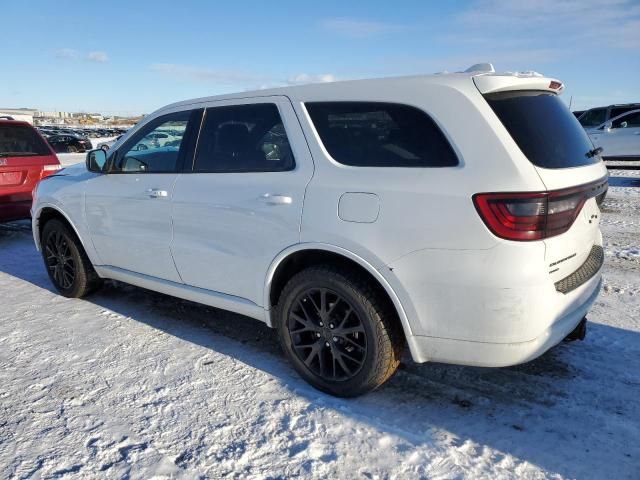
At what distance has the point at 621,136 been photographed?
1398 centimetres

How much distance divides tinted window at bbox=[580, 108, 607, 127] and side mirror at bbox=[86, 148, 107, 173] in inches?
573

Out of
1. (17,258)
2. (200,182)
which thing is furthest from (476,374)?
(17,258)

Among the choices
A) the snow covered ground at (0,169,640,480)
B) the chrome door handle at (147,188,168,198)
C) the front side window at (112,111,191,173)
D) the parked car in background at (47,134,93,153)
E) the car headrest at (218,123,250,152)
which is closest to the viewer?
the snow covered ground at (0,169,640,480)

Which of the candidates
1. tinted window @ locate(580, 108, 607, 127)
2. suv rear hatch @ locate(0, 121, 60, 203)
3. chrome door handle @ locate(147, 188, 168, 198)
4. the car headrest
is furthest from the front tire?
tinted window @ locate(580, 108, 607, 127)

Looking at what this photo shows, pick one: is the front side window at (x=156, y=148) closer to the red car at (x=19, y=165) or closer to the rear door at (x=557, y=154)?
the rear door at (x=557, y=154)

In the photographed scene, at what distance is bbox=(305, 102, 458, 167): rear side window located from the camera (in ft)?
8.73

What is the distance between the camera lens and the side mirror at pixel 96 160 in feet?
14.6

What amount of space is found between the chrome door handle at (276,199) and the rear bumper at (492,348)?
1069 millimetres

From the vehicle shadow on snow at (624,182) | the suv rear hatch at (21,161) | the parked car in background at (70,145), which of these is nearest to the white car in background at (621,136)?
the vehicle shadow on snow at (624,182)

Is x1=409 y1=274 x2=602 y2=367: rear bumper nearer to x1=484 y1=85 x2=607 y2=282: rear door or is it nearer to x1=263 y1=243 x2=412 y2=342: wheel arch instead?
x1=263 y1=243 x2=412 y2=342: wheel arch

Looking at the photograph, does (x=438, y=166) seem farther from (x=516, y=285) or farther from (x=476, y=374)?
(x=476, y=374)

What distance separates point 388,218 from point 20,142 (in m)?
6.98

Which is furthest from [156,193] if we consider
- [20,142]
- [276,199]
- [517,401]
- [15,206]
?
[20,142]

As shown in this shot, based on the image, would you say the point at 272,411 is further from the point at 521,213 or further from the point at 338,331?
the point at 521,213
